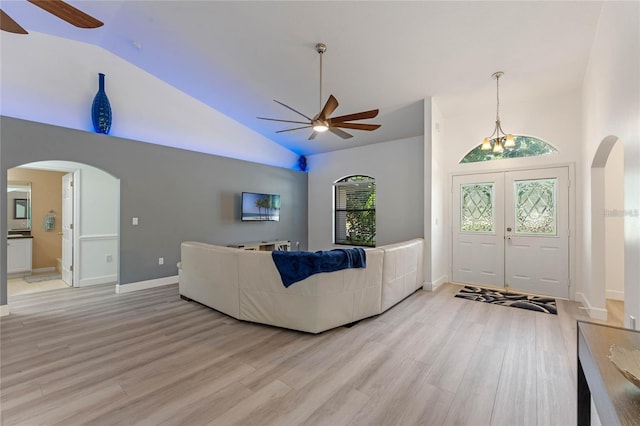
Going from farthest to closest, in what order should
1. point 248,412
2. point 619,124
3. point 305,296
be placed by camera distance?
point 305,296
point 619,124
point 248,412

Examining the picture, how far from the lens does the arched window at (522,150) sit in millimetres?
4488

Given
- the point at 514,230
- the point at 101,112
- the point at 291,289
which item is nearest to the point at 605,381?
the point at 291,289

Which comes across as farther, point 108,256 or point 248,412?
point 108,256

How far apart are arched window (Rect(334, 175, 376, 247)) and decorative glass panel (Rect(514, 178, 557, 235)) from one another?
2877 millimetres

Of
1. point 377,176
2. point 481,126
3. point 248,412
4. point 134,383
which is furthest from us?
point 377,176

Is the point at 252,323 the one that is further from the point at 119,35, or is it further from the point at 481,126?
the point at 481,126

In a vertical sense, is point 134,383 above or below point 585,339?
below

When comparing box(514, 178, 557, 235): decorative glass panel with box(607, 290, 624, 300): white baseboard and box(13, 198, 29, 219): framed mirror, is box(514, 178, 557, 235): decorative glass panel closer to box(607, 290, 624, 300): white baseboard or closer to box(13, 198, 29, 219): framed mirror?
box(607, 290, 624, 300): white baseboard

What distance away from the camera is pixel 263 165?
21.8 ft

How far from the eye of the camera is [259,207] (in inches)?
254

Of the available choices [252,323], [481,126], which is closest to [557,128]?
[481,126]

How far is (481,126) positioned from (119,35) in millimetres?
6074

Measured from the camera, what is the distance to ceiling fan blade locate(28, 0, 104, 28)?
1.83 meters

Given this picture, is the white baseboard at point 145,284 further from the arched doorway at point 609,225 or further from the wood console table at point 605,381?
the arched doorway at point 609,225
